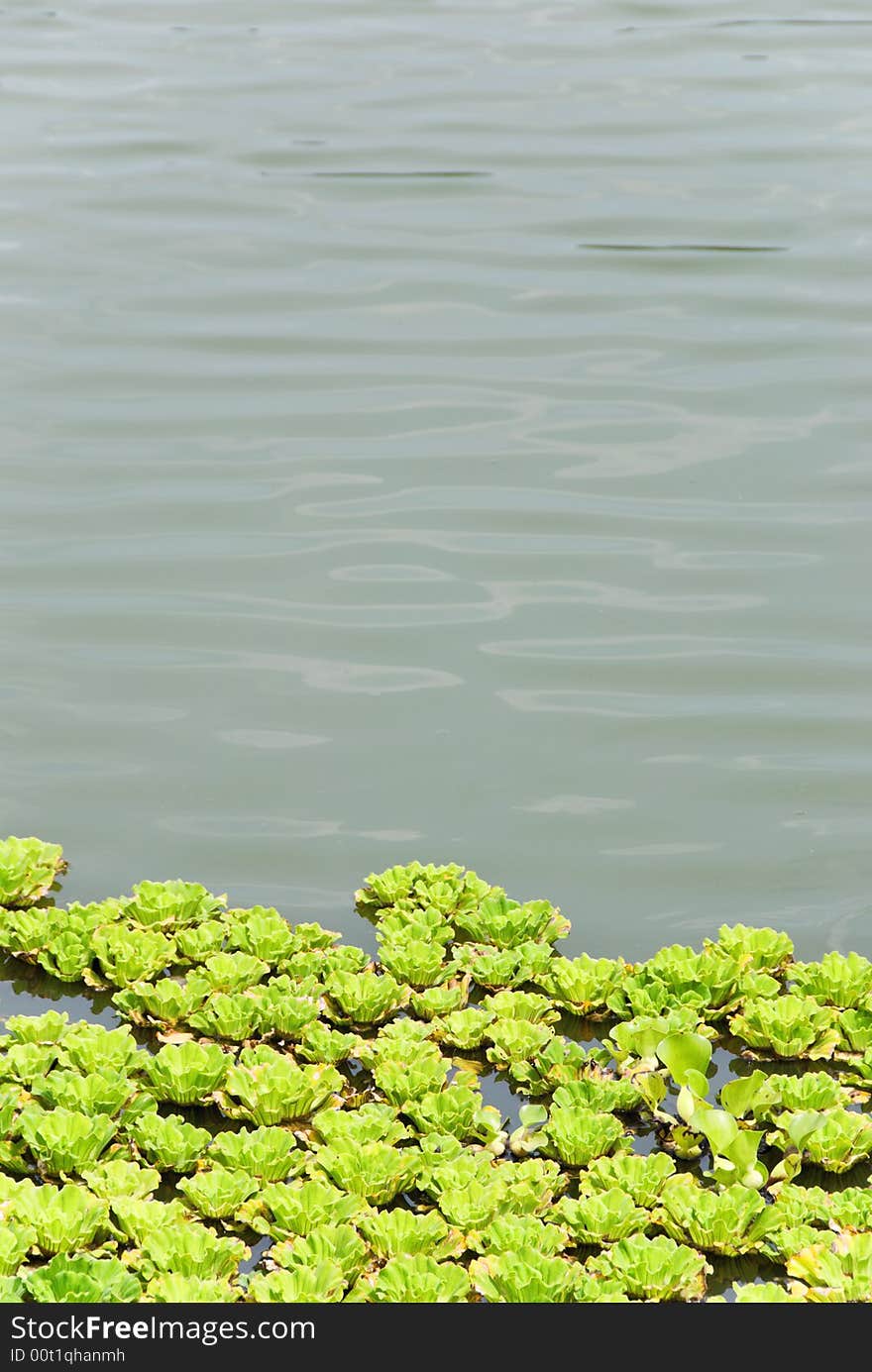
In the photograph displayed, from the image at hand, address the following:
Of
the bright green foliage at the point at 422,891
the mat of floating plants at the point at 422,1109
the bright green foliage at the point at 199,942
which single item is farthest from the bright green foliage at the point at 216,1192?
the bright green foliage at the point at 422,891

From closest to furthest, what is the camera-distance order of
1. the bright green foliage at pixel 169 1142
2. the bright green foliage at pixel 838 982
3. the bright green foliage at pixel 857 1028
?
the bright green foliage at pixel 169 1142, the bright green foliage at pixel 857 1028, the bright green foliage at pixel 838 982

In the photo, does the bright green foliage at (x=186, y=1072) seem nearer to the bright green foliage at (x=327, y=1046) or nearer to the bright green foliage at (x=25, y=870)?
the bright green foliage at (x=327, y=1046)

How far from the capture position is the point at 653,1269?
107 inches

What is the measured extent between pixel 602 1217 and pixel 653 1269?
0.17 meters

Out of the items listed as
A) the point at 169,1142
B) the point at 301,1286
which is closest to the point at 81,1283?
the point at 301,1286

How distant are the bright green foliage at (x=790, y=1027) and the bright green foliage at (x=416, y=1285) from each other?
3.32 ft

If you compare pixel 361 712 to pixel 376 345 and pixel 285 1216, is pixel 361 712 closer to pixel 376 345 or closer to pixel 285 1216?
pixel 285 1216

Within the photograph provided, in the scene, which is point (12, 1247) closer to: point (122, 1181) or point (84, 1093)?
point (122, 1181)

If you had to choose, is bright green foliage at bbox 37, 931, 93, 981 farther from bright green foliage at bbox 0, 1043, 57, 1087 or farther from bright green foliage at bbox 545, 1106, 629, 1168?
bright green foliage at bbox 545, 1106, 629, 1168

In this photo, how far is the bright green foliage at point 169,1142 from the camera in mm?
3059

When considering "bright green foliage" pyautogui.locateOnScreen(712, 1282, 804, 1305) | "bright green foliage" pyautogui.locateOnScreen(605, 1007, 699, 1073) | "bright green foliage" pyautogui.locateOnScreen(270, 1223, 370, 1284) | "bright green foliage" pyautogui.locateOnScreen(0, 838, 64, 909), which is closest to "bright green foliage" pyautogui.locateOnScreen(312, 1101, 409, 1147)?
"bright green foliage" pyautogui.locateOnScreen(270, 1223, 370, 1284)

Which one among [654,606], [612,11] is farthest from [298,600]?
[612,11]

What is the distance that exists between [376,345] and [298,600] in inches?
84.9

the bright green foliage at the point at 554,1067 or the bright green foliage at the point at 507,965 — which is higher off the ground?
the bright green foliage at the point at 507,965
